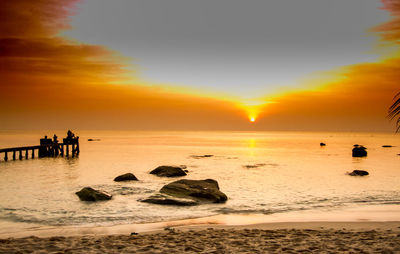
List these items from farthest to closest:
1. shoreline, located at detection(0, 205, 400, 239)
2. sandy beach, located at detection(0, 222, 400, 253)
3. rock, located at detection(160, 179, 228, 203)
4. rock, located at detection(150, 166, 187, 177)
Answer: rock, located at detection(150, 166, 187, 177) < rock, located at detection(160, 179, 228, 203) < shoreline, located at detection(0, 205, 400, 239) < sandy beach, located at detection(0, 222, 400, 253)

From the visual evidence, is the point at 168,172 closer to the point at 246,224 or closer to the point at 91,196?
the point at 91,196

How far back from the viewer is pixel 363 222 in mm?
13992

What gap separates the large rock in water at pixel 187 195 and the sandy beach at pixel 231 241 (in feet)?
17.3

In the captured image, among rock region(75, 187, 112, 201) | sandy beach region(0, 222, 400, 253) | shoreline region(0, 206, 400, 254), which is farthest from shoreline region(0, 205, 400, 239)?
rock region(75, 187, 112, 201)

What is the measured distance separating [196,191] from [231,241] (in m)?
8.58

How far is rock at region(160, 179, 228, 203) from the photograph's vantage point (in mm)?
18723

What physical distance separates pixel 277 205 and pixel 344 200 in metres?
4.71

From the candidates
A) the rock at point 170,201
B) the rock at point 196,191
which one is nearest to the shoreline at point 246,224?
the rock at point 170,201

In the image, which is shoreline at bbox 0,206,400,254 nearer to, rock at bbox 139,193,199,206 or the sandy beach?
the sandy beach

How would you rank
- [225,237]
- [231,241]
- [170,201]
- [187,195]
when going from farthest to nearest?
1. [187,195]
2. [170,201]
3. [225,237]
4. [231,241]

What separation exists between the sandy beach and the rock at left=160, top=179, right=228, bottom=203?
6020 mm

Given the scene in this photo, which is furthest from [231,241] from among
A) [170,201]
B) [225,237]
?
[170,201]

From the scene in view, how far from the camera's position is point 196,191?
745 inches

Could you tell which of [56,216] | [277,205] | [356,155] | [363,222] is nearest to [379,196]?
[277,205]
